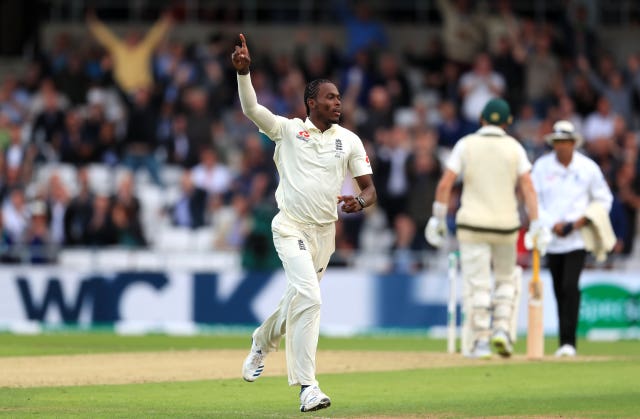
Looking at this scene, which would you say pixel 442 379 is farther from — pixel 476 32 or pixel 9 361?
pixel 476 32

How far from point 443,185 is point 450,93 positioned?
1242cm

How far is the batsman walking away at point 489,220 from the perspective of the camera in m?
16.0

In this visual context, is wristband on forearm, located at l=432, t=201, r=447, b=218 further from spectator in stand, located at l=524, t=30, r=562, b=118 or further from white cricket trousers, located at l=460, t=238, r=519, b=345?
spectator in stand, located at l=524, t=30, r=562, b=118

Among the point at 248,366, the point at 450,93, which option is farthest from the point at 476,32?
the point at 248,366

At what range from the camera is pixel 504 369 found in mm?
15109

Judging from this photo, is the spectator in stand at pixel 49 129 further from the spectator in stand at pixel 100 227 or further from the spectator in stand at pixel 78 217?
the spectator in stand at pixel 100 227

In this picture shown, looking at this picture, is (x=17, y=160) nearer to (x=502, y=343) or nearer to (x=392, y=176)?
(x=392, y=176)

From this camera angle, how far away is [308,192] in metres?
11.6

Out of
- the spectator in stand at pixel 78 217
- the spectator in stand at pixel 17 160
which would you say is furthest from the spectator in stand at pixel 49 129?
the spectator in stand at pixel 78 217

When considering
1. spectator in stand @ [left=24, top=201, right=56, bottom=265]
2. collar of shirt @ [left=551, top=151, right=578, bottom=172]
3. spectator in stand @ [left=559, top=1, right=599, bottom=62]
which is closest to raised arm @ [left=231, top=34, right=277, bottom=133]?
collar of shirt @ [left=551, top=151, right=578, bottom=172]

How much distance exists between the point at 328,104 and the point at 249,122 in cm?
1673

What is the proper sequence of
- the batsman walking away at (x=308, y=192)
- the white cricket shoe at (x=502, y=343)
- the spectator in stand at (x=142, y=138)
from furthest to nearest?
1. the spectator in stand at (x=142, y=138)
2. the white cricket shoe at (x=502, y=343)
3. the batsman walking away at (x=308, y=192)

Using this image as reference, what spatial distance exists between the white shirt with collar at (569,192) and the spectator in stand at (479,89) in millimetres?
9603

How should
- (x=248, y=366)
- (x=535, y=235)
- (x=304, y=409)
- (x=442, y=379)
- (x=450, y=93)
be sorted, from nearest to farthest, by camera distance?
(x=304, y=409) < (x=248, y=366) < (x=442, y=379) < (x=535, y=235) < (x=450, y=93)
